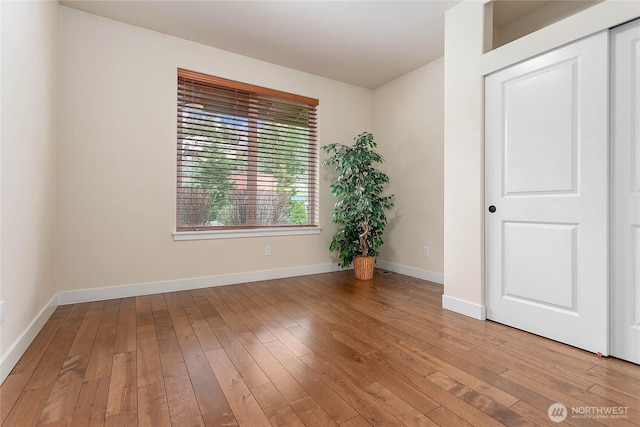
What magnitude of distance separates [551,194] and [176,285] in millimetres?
3309

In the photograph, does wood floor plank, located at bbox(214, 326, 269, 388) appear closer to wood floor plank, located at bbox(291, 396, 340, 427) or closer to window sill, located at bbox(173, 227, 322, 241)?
wood floor plank, located at bbox(291, 396, 340, 427)

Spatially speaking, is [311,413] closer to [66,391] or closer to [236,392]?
[236,392]

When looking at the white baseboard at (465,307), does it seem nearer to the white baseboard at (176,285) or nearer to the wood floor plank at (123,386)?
the white baseboard at (176,285)

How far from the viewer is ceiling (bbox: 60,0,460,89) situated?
255cm

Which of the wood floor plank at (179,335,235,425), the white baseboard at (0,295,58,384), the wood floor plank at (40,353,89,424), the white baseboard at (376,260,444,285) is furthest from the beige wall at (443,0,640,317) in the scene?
the white baseboard at (0,295,58,384)

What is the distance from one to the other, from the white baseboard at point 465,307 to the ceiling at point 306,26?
2.49 m

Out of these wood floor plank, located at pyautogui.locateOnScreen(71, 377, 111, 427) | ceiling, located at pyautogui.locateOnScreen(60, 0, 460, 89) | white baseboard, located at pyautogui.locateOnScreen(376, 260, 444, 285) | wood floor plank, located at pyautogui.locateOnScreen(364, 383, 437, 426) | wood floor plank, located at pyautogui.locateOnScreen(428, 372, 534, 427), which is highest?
ceiling, located at pyautogui.locateOnScreen(60, 0, 460, 89)

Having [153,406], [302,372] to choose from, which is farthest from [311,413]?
[153,406]

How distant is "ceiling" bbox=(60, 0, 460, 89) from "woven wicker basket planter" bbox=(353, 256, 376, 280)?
7.72 ft

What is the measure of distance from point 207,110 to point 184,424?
9.60 feet

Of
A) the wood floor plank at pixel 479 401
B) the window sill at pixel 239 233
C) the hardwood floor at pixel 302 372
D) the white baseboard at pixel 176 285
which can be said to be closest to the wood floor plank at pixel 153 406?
the hardwood floor at pixel 302 372

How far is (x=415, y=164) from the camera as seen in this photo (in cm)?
377

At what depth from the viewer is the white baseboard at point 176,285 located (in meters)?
2.68

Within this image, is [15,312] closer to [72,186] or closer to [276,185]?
[72,186]
